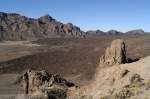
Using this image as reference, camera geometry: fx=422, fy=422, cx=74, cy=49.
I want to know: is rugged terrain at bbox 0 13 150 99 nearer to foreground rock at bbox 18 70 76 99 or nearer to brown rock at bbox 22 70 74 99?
foreground rock at bbox 18 70 76 99

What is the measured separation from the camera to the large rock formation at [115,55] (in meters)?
30.5

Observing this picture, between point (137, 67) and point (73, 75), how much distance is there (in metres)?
38.1

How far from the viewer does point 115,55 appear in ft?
101

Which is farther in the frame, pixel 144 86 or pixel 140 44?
pixel 140 44

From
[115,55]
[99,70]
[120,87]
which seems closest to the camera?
[120,87]

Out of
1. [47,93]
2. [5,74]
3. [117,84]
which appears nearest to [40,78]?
[47,93]

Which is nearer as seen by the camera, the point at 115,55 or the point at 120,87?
the point at 120,87

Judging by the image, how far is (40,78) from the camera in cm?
2342

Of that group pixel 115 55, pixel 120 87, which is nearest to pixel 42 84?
pixel 120 87

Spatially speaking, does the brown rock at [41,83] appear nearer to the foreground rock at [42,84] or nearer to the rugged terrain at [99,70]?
the foreground rock at [42,84]

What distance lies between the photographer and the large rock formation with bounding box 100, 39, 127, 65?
30487mm

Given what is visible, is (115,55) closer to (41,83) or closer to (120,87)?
(41,83)

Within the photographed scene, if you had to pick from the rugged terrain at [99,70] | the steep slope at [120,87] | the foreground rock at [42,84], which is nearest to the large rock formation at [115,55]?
the rugged terrain at [99,70]

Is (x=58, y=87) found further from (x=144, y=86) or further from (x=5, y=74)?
(x=5, y=74)
